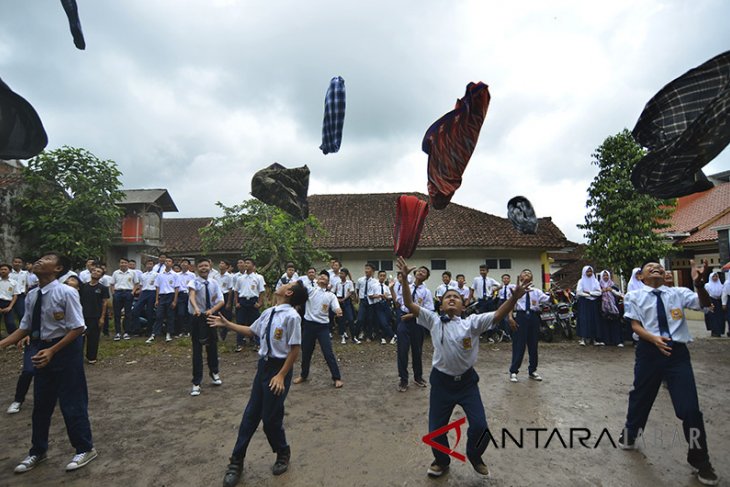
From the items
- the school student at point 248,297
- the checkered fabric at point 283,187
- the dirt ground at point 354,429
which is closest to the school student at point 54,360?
the dirt ground at point 354,429

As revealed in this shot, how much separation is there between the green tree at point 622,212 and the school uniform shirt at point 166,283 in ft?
47.4

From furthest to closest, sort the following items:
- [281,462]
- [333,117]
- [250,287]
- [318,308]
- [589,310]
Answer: [589,310] → [250,287] → [318,308] → [333,117] → [281,462]

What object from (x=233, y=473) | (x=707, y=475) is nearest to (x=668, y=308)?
(x=707, y=475)

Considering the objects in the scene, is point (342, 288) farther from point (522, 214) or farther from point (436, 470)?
point (436, 470)

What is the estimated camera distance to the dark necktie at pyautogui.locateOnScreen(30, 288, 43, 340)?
354 centimetres

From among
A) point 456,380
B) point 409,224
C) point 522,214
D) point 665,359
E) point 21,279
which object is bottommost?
point 456,380

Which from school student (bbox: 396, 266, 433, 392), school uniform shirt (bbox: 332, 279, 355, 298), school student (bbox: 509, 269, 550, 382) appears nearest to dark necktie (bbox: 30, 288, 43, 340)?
school student (bbox: 396, 266, 433, 392)

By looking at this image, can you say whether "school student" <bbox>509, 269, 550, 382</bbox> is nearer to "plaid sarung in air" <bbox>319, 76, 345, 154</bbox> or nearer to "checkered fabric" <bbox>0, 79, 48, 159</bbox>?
"plaid sarung in air" <bbox>319, 76, 345, 154</bbox>

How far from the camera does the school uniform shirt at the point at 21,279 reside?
856cm

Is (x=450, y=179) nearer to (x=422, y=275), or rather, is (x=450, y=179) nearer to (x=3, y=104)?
(x=422, y=275)

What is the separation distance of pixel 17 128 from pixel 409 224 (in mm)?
3336

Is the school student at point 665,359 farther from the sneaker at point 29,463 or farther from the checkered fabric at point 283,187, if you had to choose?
the sneaker at point 29,463

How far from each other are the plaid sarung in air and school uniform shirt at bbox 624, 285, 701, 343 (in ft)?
12.7

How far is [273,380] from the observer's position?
323 cm
